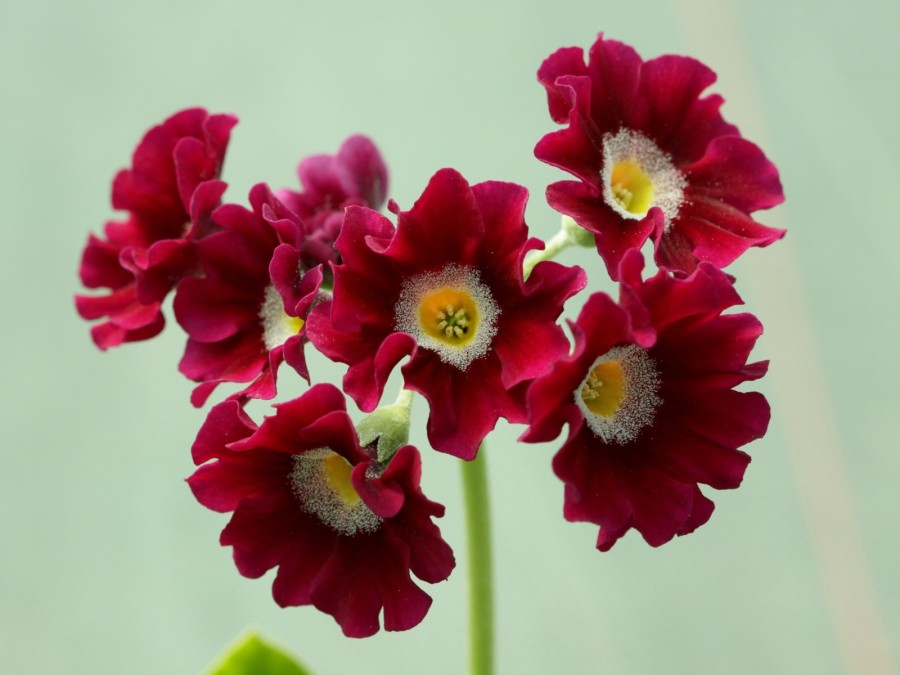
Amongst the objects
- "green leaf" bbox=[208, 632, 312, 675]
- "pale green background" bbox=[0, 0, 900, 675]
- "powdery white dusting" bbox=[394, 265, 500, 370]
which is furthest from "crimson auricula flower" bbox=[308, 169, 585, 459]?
"pale green background" bbox=[0, 0, 900, 675]

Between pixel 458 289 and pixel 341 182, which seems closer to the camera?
pixel 458 289

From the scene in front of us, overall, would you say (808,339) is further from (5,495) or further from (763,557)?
(5,495)

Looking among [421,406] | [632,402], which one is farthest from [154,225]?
[421,406]

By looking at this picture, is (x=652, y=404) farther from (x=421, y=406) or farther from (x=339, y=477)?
(x=421, y=406)

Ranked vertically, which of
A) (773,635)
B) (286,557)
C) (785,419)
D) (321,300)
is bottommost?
(773,635)

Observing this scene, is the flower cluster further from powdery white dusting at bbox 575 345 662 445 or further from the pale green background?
the pale green background

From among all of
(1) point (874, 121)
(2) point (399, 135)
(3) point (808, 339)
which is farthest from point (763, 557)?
(2) point (399, 135)
